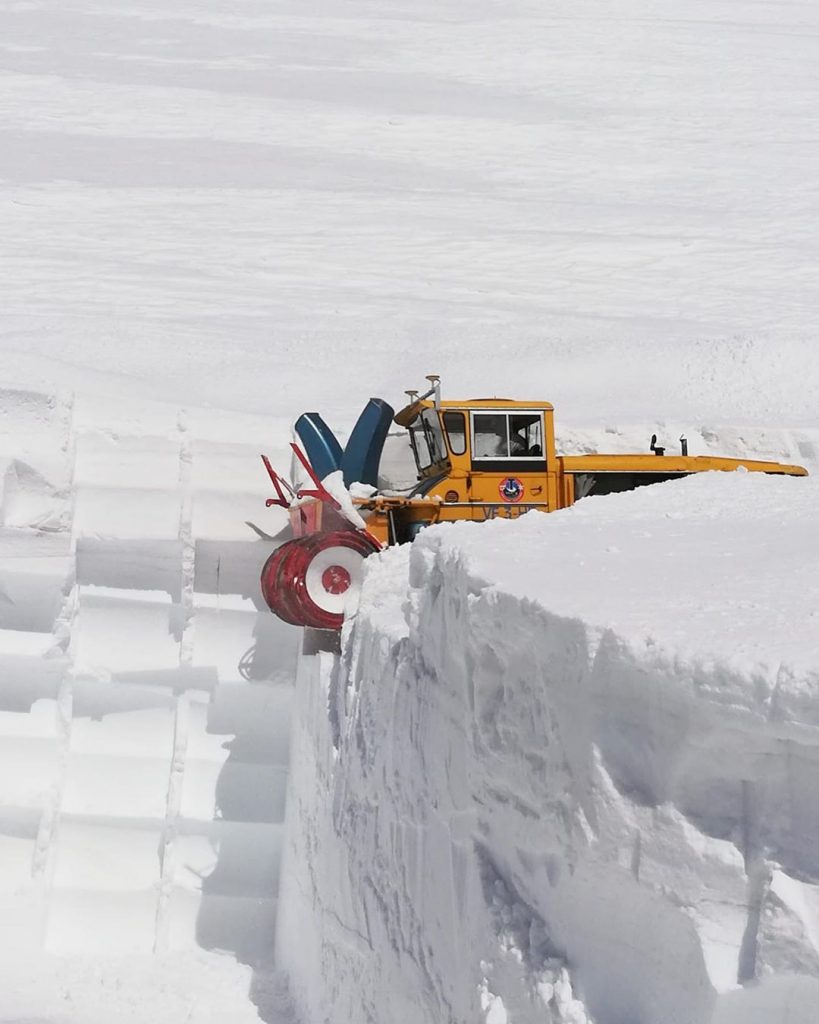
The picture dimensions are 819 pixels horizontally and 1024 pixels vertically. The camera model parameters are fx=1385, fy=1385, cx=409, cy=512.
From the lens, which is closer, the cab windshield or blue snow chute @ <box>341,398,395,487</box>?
blue snow chute @ <box>341,398,395,487</box>

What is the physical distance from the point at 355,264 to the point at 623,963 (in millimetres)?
12531

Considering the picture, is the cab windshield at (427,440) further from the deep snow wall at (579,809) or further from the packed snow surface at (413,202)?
the deep snow wall at (579,809)

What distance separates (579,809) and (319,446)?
504 cm

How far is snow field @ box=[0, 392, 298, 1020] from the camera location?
23.8ft

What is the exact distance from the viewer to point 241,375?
11.4 meters

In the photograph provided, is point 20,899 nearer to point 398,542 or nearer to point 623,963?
point 398,542

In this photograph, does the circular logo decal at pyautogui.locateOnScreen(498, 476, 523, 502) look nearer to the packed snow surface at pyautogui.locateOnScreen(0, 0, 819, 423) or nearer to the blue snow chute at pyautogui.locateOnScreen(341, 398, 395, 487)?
the blue snow chute at pyautogui.locateOnScreen(341, 398, 395, 487)

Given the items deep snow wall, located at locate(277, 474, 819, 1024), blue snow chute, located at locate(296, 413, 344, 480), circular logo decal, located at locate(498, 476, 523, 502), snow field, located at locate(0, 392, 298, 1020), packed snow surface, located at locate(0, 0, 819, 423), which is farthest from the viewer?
packed snow surface, located at locate(0, 0, 819, 423)

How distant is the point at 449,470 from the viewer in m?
7.86

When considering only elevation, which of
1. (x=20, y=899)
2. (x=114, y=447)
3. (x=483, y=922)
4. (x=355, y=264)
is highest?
(x=355, y=264)

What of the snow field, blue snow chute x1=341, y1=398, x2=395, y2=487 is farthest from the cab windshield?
the snow field

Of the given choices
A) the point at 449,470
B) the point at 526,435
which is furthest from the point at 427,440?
the point at 526,435

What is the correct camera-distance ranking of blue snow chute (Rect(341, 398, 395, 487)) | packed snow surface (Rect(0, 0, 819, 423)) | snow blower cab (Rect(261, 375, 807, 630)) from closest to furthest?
snow blower cab (Rect(261, 375, 807, 630)) < blue snow chute (Rect(341, 398, 395, 487)) < packed snow surface (Rect(0, 0, 819, 423))

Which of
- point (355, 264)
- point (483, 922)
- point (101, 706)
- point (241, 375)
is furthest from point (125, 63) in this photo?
point (483, 922)
